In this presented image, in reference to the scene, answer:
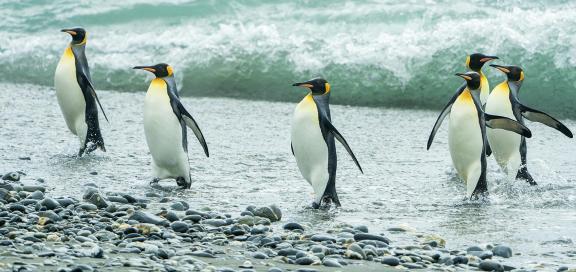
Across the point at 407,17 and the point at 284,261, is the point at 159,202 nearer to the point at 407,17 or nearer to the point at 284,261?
the point at 284,261

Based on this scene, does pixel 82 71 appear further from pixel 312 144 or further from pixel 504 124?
pixel 504 124

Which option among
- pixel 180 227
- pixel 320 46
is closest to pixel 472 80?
pixel 180 227

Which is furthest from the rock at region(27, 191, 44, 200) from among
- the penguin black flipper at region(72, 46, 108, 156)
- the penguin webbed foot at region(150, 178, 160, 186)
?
the penguin black flipper at region(72, 46, 108, 156)

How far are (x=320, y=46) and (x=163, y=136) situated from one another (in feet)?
20.9

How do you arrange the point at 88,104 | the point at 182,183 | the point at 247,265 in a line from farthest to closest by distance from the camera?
the point at 88,104
the point at 182,183
the point at 247,265

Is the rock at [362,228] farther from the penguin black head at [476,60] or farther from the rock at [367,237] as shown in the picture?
the penguin black head at [476,60]

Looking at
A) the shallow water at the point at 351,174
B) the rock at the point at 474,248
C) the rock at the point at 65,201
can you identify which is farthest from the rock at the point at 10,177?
the rock at the point at 474,248

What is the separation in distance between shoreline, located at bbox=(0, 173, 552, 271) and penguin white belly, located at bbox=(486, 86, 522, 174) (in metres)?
2.34

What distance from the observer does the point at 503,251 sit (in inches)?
194

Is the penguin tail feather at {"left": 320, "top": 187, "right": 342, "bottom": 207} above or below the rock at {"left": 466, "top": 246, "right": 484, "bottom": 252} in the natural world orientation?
below

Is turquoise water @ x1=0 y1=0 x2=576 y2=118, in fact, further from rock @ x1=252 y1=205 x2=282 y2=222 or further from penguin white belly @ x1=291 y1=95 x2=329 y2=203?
rock @ x1=252 y1=205 x2=282 y2=222

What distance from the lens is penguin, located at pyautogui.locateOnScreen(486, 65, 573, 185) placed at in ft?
24.5

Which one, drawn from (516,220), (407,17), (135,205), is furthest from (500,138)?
(407,17)

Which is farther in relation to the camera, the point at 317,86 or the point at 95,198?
the point at 317,86
